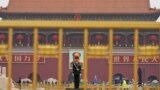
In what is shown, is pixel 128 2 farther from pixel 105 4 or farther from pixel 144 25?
pixel 144 25

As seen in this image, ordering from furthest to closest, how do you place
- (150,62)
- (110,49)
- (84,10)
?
(84,10) → (150,62) → (110,49)

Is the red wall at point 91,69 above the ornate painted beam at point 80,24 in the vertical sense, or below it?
below

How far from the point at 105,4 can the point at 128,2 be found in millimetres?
1489

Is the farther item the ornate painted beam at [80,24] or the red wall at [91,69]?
the red wall at [91,69]

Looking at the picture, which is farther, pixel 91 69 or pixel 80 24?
pixel 91 69

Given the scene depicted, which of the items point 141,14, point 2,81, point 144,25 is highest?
point 141,14

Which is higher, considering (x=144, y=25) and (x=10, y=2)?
(x=10, y=2)

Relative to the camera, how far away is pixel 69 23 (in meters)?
5.66

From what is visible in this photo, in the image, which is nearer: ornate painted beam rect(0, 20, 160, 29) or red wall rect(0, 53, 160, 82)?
ornate painted beam rect(0, 20, 160, 29)

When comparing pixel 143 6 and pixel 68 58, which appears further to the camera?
pixel 143 6

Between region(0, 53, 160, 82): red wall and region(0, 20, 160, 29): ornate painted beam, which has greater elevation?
region(0, 20, 160, 29): ornate painted beam

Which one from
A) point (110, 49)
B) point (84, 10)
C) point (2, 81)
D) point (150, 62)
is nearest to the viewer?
point (110, 49)

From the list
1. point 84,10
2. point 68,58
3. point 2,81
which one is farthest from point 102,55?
point 84,10

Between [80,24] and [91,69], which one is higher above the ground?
[80,24]
